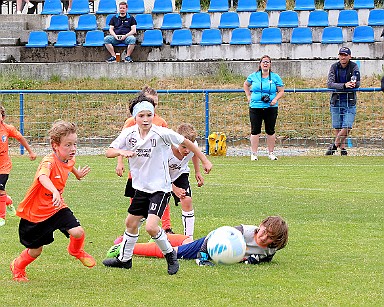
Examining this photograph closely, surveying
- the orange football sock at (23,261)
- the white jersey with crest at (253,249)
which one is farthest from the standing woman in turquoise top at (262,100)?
the orange football sock at (23,261)

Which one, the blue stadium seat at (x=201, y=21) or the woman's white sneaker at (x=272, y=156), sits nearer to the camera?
the woman's white sneaker at (x=272, y=156)

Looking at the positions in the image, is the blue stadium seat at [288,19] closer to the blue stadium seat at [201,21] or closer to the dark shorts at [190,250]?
the blue stadium seat at [201,21]

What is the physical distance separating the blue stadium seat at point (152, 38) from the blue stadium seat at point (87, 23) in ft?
5.94

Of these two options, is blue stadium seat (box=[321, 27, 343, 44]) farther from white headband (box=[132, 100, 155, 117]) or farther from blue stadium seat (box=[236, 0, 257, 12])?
white headband (box=[132, 100, 155, 117])

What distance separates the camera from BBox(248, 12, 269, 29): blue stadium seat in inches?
933

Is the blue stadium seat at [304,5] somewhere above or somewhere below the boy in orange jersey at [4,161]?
above

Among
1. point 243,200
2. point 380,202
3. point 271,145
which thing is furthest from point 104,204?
point 271,145

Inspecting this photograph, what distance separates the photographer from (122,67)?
22453 millimetres

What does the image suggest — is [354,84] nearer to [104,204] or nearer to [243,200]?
[243,200]

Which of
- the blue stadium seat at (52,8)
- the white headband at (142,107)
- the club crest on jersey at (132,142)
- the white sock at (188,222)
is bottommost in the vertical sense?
the white sock at (188,222)

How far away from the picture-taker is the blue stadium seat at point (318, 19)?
918 inches

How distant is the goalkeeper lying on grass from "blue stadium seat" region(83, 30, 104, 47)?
1647 centimetres

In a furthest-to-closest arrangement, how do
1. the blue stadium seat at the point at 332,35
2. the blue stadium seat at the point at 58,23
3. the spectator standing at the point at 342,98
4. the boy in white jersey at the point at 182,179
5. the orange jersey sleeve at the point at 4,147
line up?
the blue stadium seat at the point at 58,23
the blue stadium seat at the point at 332,35
the spectator standing at the point at 342,98
the orange jersey sleeve at the point at 4,147
the boy in white jersey at the point at 182,179

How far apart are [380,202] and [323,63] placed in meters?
11.4
